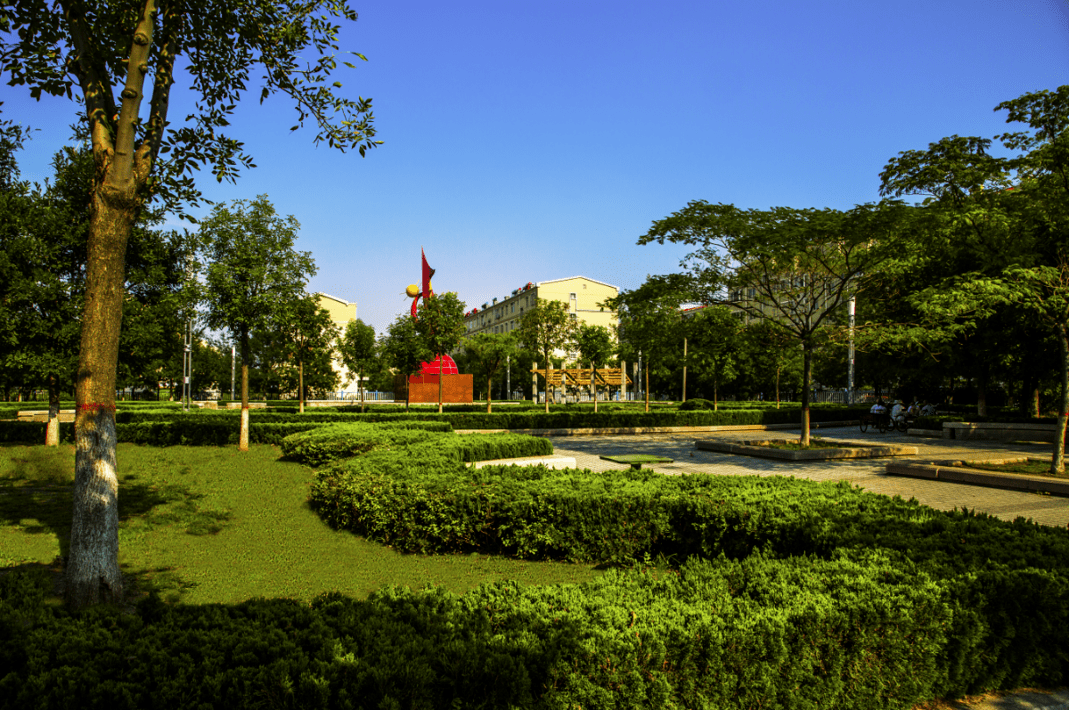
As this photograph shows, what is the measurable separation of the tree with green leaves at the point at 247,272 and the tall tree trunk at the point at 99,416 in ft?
31.0

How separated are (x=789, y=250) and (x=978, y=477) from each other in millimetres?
6738

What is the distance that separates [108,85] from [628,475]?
7489 millimetres

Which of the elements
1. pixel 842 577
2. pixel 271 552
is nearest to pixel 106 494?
pixel 271 552

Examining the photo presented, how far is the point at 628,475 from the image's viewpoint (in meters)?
8.49

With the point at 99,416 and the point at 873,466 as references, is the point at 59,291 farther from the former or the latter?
Answer: the point at 873,466

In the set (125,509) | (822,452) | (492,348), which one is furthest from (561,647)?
(492,348)

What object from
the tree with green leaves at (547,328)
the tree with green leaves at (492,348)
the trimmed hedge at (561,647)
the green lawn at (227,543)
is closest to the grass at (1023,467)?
the trimmed hedge at (561,647)

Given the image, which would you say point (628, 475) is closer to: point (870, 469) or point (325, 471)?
point (325, 471)

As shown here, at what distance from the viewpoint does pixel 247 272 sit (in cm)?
1450

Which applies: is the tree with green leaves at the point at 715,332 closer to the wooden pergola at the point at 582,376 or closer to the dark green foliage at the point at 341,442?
the dark green foliage at the point at 341,442

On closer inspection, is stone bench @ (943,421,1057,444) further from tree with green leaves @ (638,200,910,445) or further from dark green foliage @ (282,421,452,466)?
dark green foliage @ (282,421,452,466)

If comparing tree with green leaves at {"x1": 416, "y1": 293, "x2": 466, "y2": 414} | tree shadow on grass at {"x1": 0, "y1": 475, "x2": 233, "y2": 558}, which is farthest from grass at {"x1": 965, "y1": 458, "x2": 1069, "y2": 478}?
tree with green leaves at {"x1": 416, "y1": 293, "x2": 466, "y2": 414}

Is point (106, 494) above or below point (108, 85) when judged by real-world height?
below

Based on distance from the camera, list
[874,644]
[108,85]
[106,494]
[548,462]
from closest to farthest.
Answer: [874,644] → [106,494] → [108,85] → [548,462]
